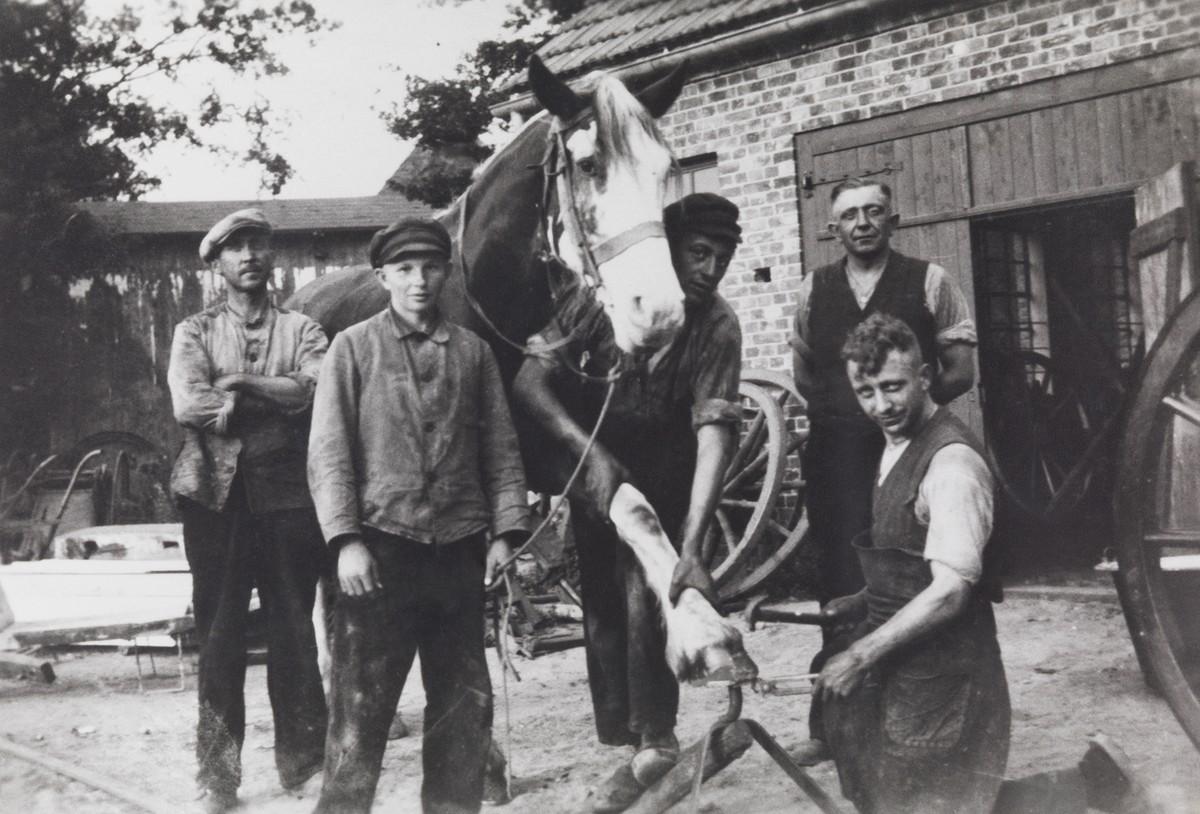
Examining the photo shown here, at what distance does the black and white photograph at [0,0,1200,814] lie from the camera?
301cm

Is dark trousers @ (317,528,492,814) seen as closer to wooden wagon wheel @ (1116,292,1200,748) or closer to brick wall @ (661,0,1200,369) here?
wooden wagon wheel @ (1116,292,1200,748)

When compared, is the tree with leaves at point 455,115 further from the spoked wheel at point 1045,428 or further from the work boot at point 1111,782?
the work boot at point 1111,782

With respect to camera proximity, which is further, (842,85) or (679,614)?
(842,85)

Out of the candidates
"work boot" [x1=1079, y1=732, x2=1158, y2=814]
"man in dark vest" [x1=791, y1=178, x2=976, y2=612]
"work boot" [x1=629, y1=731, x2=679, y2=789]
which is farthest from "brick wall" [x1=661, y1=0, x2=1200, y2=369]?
"work boot" [x1=629, y1=731, x2=679, y2=789]

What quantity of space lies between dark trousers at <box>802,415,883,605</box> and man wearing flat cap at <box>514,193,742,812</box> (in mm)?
592

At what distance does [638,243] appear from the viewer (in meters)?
3.08

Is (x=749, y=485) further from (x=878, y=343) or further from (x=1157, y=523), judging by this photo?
(x=878, y=343)

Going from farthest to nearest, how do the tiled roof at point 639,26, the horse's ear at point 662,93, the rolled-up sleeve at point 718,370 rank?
the tiled roof at point 639,26 → the horse's ear at point 662,93 → the rolled-up sleeve at point 718,370

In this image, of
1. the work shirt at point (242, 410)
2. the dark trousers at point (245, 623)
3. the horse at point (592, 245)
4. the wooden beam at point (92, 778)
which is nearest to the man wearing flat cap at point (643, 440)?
the horse at point (592, 245)

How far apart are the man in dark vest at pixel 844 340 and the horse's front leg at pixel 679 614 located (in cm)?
100

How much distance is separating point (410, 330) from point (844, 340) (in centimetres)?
152

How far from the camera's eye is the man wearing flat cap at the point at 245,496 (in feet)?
12.8

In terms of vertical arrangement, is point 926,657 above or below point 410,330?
below

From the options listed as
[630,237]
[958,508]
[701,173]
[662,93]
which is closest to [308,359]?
[630,237]
